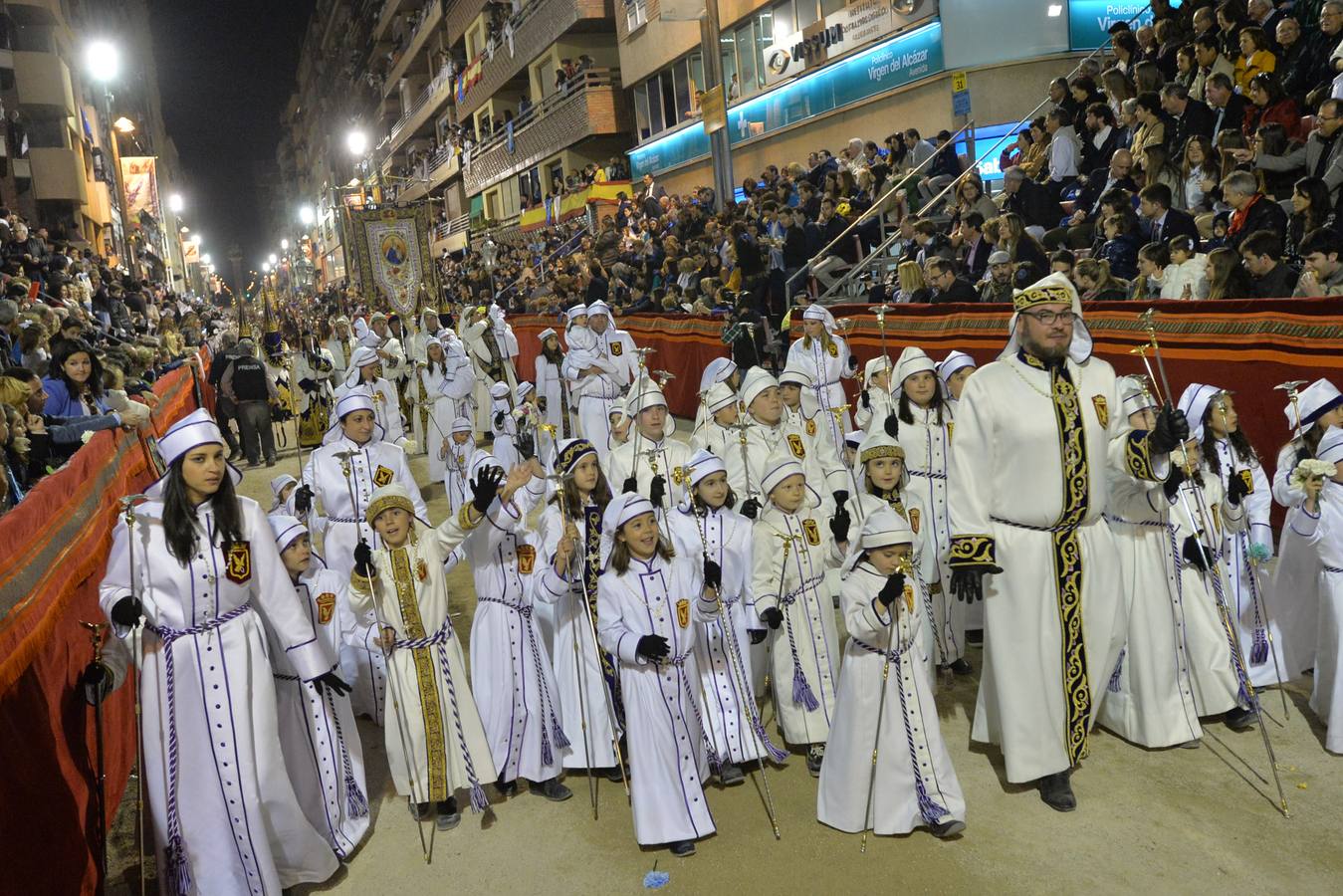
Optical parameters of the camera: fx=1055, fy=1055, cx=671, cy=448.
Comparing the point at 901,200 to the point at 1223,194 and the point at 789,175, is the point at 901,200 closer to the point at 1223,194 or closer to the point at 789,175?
the point at 789,175

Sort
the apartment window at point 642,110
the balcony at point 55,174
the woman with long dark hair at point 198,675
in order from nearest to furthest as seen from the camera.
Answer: the woman with long dark hair at point 198,675 → the balcony at point 55,174 → the apartment window at point 642,110

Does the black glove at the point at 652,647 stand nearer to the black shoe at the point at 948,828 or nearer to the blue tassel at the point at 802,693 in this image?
the blue tassel at the point at 802,693

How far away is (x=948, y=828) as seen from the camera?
485 centimetres

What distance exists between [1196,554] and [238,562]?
4912mm

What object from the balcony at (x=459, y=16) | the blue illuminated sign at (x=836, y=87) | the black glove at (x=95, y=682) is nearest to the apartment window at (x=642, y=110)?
the blue illuminated sign at (x=836, y=87)

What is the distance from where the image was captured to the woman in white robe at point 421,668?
17.4 ft

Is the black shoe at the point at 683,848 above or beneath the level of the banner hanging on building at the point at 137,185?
beneath

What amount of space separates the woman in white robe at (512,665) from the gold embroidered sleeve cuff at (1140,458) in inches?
118

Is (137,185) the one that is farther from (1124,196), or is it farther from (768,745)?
(768,745)

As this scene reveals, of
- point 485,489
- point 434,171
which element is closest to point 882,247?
point 485,489

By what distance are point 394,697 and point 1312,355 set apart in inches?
253

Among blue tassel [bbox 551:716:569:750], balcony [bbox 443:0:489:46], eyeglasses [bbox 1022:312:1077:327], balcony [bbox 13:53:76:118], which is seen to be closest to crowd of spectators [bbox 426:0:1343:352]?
eyeglasses [bbox 1022:312:1077:327]

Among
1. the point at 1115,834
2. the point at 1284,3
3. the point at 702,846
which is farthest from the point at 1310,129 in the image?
the point at 702,846

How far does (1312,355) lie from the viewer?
287 inches
